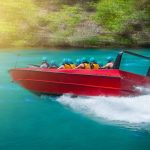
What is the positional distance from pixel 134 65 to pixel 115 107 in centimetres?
1531

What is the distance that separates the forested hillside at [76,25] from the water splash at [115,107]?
2499 cm

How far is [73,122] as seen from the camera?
1431cm

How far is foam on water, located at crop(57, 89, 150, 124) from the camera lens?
561 inches

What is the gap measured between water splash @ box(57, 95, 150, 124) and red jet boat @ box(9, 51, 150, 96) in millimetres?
253

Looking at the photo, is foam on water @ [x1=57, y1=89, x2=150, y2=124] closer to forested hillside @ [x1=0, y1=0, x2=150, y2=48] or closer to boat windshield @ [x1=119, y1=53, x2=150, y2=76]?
boat windshield @ [x1=119, y1=53, x2=150, y2=76]

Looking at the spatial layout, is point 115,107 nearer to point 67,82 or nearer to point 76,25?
point 67,82

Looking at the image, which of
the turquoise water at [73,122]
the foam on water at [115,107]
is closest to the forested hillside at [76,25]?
the turquoise water at [73,122]

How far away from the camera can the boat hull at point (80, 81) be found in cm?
1558

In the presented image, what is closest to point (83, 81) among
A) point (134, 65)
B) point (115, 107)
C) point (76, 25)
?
point (115, 107)

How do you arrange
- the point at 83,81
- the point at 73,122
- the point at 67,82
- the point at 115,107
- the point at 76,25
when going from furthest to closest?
the point at 76,25 < the point at 67,82 < the point at 83,81 < the point at 115,107 < the point at 73,122

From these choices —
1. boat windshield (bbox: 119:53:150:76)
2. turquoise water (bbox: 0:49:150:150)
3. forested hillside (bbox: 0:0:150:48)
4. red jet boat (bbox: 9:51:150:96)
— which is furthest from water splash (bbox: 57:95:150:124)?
forested hillside (bbox: 0:0:150:48)

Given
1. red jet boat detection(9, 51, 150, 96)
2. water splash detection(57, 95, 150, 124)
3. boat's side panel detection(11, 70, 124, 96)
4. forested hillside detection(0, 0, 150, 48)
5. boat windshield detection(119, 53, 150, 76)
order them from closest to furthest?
water splash detection(57, 95, 150, 124) → red jet boat detection(9, 51, 150, 96) → boat's side panel detection(11, 70, 124, 96) → boat windshield detection(119, 53, 150, 76) → forested hillside detection(0, 0, 150, 48)

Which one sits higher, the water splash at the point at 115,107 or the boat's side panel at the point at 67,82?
the boat's side panel at the point at 67,82

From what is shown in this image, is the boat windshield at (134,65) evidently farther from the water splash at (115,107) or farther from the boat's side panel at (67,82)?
the water splash at (115,107)
